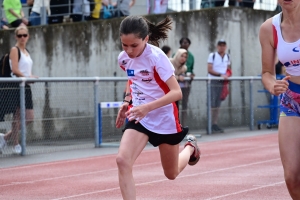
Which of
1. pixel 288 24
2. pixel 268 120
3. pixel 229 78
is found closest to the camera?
pixel 288 24

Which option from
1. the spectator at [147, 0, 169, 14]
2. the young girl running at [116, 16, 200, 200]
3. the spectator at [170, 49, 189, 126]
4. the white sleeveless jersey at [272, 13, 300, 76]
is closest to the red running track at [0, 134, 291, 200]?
the young girl running at [116, 16, 200, 200]

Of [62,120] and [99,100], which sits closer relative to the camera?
[62,120]

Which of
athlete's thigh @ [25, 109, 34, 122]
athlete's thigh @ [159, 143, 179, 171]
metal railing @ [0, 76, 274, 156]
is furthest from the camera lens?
metal railing @ [0, 76, 274, 156]

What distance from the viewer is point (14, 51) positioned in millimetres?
14008

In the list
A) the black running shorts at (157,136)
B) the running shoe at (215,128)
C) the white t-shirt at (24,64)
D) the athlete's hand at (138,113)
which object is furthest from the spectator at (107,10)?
the athlete's hand at (138,113)

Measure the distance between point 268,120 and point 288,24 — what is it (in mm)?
15268

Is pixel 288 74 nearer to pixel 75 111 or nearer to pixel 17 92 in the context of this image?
pixel 17 92

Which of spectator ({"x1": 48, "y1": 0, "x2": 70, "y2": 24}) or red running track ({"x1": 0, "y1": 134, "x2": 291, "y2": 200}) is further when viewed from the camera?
spectator ({"x1": 48, "y1": 0, "x2": 70, "y2": 24})

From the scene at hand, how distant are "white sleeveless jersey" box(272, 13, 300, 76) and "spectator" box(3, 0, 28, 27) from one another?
1355 cm

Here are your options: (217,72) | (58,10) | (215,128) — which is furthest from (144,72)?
(58,10)

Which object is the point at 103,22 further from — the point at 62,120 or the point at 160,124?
the point at 160,124

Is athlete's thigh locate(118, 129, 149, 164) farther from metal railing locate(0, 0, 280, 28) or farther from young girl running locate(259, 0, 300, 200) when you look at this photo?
metal railing locate(0, 0, 280, 28)

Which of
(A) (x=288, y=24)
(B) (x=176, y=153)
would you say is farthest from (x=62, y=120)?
(A) (x=288, y=24)

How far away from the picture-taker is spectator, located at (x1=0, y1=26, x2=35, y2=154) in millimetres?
13664
